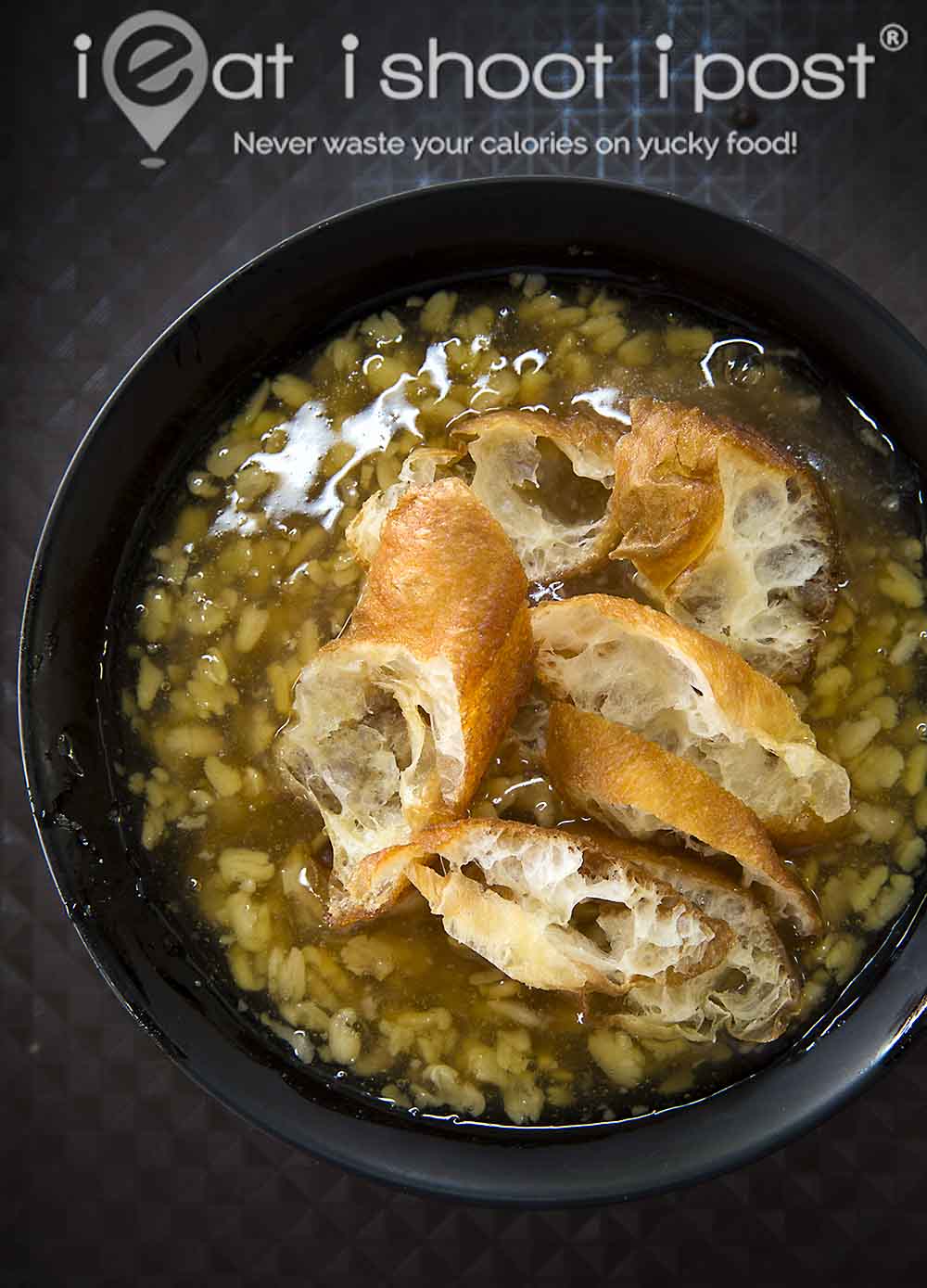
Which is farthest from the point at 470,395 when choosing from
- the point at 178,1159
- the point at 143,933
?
the point at 178,1159

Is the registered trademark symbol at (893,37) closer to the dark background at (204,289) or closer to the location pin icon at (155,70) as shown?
Answer: the dark background at (204,289)

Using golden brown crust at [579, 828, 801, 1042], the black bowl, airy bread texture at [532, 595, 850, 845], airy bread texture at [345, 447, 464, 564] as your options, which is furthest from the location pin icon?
golden brown crust at [579, 828, 801, 1042]

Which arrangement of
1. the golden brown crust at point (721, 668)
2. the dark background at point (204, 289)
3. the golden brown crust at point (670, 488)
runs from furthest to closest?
1. the dark background at point (204, 289)
2. the golden brown crust at point (670, 488)
3. the golden brown crust at point (721, 668)

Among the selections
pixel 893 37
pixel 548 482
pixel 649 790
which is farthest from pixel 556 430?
pixel 893 37

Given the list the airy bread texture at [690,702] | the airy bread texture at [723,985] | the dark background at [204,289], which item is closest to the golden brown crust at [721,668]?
the airy bread texture at [690,702]

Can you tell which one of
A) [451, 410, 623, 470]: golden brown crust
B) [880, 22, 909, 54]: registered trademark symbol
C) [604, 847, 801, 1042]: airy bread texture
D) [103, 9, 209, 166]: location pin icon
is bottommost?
[604, 847, 801, 1042]: airy bread texture

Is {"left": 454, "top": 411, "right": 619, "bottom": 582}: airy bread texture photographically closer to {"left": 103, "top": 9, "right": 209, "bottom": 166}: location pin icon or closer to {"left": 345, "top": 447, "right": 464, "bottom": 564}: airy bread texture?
{"left": 345, "top": 447, "right": 464, "bottom": 564}: airy bread texture
